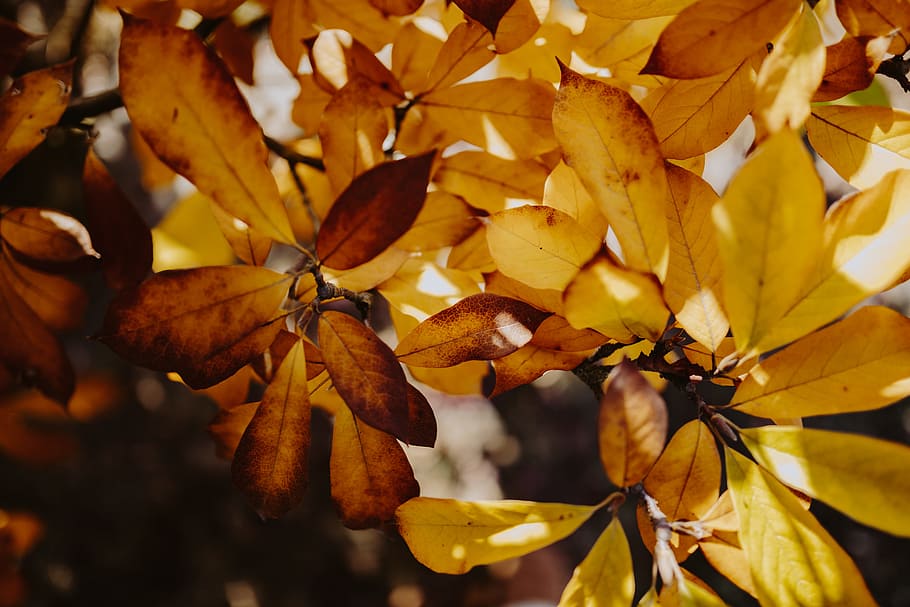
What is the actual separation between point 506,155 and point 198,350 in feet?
1.07

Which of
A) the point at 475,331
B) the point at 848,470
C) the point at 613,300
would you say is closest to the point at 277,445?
the point at 475,331

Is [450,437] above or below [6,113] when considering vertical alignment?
below

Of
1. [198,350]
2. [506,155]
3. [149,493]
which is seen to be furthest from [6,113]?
[149,493]

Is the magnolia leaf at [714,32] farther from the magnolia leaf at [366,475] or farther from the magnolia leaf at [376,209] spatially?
the magnolia leaf at [366,475]

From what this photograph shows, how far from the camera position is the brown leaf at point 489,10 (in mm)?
425

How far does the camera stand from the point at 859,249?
0.36 metres

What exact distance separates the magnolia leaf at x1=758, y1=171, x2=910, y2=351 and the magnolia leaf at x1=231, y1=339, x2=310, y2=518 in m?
0.37

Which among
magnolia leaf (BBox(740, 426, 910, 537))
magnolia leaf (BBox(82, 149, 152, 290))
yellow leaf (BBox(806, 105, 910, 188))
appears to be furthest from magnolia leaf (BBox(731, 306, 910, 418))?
magnolia leaf (BBox(82, 149, 152, 290))

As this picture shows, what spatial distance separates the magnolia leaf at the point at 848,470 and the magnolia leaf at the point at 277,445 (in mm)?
348

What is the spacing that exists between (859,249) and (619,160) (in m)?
0.15

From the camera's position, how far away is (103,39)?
5.26ft

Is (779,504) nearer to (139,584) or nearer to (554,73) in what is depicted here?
(554,73)

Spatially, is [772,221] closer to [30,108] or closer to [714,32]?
[714,32]

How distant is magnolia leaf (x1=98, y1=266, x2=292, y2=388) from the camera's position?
1.34 ft
